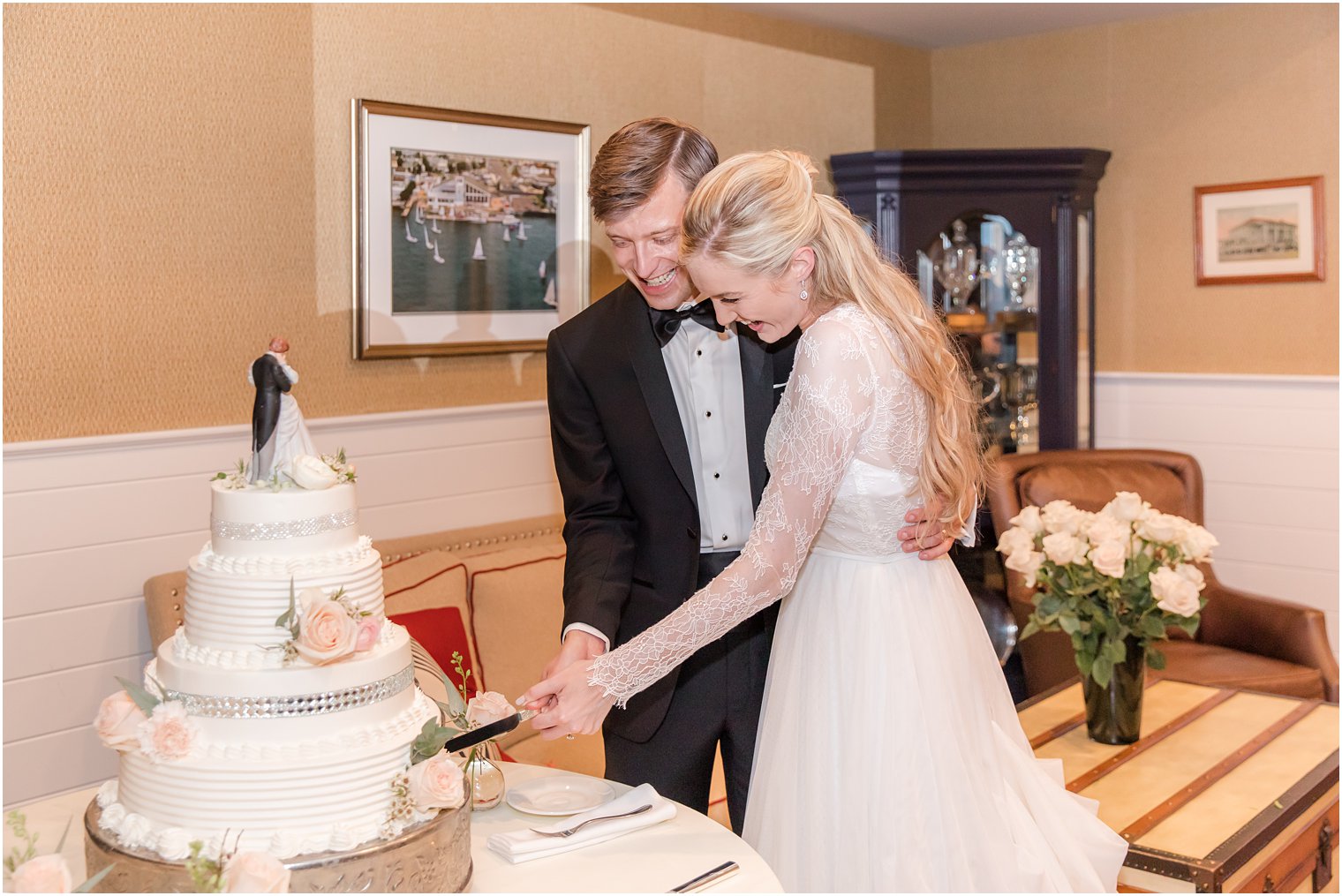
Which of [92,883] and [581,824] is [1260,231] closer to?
[581,824]

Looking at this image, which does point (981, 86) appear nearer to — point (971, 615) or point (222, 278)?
point (222, 278)

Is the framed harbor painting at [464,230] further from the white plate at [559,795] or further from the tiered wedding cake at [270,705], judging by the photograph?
the tiered wedding cake at [270,705]

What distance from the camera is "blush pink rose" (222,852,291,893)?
127cm

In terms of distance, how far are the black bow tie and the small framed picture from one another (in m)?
3.71

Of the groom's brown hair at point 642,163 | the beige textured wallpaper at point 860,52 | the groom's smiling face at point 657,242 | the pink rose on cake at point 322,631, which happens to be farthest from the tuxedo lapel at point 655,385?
the beige textured wallpaper at point 860,52

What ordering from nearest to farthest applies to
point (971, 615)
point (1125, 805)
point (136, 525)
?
point (971, 615)
point (1125, 805)
point (136, 525)

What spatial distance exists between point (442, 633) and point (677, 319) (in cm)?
138

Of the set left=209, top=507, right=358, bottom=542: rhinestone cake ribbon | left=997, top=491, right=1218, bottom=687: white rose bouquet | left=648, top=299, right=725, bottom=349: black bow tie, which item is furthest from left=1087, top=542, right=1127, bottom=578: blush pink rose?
left=209, top=507, right=358, bottom=542: rhinestone cake ribbon

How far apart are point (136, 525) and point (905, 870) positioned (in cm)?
218

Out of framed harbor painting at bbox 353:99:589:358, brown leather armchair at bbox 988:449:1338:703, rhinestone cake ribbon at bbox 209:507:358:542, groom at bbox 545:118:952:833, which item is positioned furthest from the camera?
brown leather armchair at bbox 988:449:1338:703

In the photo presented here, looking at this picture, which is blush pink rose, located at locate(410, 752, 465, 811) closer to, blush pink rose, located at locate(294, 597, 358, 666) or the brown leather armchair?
blush pink rose, located at locate(294, 597, 358, 666)

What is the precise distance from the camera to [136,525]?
319 centimetres

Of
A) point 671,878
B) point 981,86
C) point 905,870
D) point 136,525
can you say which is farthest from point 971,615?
point 981,86

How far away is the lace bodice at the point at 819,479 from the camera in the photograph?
1826mm
